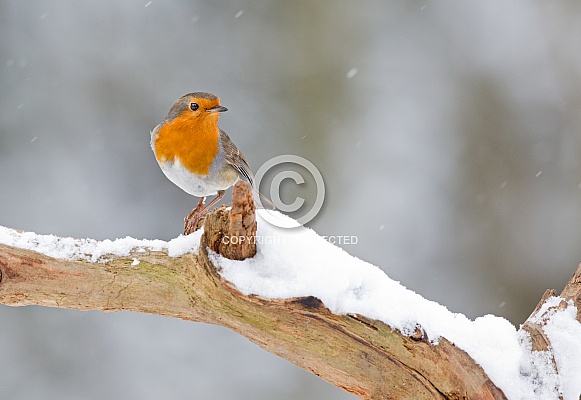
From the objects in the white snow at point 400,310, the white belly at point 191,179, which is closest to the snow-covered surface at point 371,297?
the white snow at point 400,310

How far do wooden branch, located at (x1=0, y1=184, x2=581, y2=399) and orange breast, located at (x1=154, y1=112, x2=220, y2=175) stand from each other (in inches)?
27.2

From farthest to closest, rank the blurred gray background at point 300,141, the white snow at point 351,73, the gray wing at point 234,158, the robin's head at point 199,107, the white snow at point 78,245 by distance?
the white snow at point 351,73, the blurred gray background at point 300,141, the gray wing at point 234,158, the robin's head at point 199,107, the white snow at point 78,245

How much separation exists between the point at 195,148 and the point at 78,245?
753 mm

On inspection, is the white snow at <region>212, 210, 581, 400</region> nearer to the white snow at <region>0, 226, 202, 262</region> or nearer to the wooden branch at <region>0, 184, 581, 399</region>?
the wooden branch at <region>0, 184, 581, 399</region>

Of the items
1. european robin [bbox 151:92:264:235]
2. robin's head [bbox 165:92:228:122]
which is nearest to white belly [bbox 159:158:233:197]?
european robin [bbox 151:92:264:235]

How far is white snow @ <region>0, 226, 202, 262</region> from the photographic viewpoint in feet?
7.68

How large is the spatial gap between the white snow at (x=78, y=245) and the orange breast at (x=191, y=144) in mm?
634

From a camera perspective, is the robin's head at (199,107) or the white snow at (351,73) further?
the white snow at (351,73)

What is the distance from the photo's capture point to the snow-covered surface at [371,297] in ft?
7.04

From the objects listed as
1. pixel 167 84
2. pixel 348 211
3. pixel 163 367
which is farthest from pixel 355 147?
pixel 163 367

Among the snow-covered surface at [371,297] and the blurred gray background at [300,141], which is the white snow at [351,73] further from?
the snow-covered surface at [371,297]

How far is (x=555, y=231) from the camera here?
5.37m

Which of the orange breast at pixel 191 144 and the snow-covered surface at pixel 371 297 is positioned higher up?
the orange breast at pixel 191 144

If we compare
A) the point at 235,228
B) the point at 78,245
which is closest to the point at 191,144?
the point at 78,245
